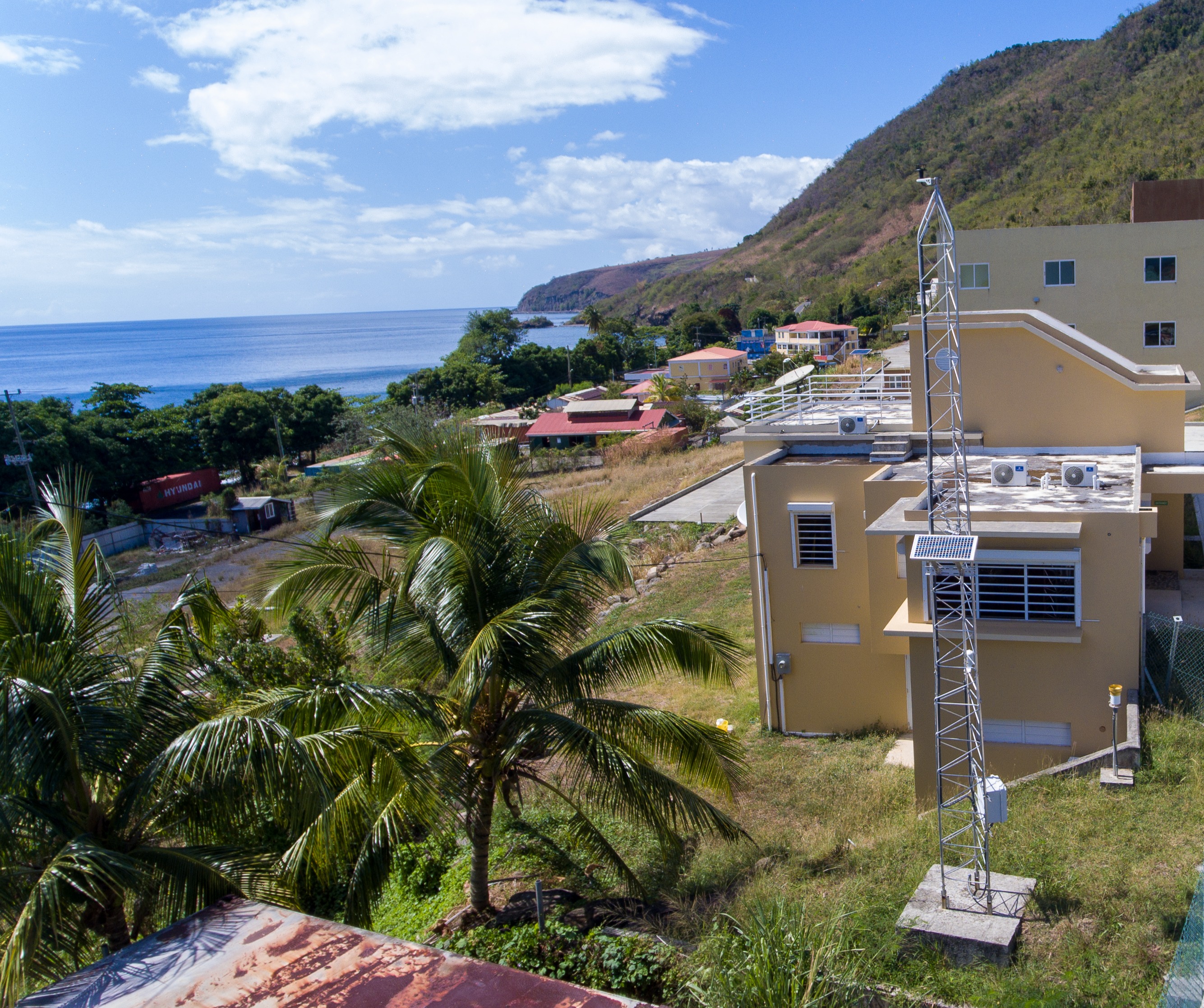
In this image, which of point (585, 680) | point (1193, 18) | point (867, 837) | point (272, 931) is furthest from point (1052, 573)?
point (1193, 18)

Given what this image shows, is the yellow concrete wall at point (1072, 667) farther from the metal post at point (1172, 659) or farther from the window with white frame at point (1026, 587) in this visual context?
the metal post at point (1172, 659)

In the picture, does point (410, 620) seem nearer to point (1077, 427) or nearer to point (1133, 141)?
point (1077, 427)

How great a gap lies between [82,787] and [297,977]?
8.18ft

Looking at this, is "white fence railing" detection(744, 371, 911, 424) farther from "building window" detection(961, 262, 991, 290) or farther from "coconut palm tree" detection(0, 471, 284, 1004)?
"building window" detection(961, 262, 991, 290)

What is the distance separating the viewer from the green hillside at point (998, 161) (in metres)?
60.2

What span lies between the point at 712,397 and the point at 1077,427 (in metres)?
60.8

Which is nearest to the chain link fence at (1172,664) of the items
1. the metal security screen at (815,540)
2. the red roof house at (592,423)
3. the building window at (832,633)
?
the building window at (832,633)

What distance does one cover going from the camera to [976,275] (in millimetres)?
30219

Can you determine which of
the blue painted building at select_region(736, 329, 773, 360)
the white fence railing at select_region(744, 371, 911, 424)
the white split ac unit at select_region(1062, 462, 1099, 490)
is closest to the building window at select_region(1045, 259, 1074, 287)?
the white fence railing at select_region(744, 371, 911, 424)

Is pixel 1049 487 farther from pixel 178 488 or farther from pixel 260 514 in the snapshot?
pixel 178 488

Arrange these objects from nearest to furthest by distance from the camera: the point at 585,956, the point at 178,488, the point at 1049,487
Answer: the point at 585,956
the point at 1049,487
the point at 178,488

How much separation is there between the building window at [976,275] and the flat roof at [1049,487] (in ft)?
58.3

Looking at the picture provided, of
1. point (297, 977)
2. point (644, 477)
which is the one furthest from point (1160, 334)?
point (297, 977)

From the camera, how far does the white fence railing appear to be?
A: 1648 centimetres
